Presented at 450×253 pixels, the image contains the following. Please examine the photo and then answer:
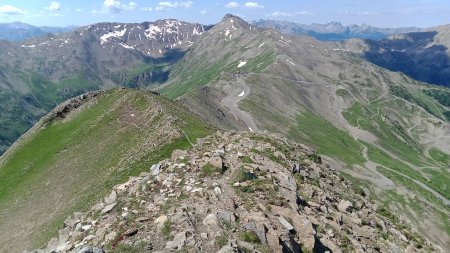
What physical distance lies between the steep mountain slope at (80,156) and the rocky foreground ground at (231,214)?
2402cm

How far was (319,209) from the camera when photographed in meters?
38.3

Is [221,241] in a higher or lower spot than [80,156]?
higher

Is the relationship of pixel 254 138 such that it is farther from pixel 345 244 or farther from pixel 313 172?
pixel 345 244

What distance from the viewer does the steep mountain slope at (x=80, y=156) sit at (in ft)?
211

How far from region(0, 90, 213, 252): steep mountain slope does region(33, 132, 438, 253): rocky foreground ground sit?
946 inches

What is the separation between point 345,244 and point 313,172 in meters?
19.2

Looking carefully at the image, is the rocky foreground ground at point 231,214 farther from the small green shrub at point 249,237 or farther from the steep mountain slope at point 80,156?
the steep mountain slope at point 80,156

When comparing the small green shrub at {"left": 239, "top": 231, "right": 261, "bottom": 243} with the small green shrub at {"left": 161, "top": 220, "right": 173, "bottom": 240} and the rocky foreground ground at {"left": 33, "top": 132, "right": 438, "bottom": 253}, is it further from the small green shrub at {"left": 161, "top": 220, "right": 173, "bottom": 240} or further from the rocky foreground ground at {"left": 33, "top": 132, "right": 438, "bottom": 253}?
the small green shrub at {"left": 161, "top": 220, "right": 173, "bottom": 240}

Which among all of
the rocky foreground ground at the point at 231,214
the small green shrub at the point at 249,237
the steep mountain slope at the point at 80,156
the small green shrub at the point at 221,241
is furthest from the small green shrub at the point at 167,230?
the steep mountain slope at the point at 80,156

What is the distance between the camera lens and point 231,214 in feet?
98.0

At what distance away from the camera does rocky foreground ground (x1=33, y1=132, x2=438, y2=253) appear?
90.0 feet

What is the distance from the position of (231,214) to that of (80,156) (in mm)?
62496

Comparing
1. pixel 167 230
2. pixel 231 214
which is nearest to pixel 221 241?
pixel 231 214

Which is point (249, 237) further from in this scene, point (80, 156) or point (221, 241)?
point (80, 156)
